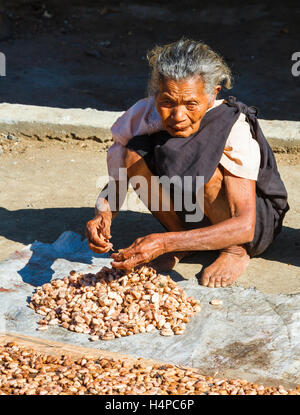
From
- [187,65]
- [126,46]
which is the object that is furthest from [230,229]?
[126,46]

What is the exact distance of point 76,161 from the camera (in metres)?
5.73

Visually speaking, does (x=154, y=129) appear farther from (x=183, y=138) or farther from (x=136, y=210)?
(x=136, y=210)

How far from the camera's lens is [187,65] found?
340cm

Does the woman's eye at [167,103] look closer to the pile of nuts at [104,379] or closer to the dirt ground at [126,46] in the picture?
the pile of nuts at [104,379]

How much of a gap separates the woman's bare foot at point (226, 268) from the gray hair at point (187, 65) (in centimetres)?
99

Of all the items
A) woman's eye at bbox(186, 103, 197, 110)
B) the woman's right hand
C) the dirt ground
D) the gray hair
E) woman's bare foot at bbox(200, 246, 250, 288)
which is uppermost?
the gray hair

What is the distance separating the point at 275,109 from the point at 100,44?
3.06m

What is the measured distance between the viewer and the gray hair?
3385 millimetres

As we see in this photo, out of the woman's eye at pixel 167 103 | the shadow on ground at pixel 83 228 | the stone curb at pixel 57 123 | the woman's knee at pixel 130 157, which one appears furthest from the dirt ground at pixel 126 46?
the woman's eye at pixel 167 103

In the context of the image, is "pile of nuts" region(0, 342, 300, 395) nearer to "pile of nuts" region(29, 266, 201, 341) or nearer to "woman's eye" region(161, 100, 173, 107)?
"pile of nuts" region(29, 266, 201, 341)

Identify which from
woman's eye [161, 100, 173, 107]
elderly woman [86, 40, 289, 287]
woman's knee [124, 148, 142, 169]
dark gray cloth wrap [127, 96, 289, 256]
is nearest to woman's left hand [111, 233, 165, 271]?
elderly woman [86, 40, 289, 287]

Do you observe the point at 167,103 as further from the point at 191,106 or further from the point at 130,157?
the point at 130,157

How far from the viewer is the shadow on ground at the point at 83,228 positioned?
4.29 m
